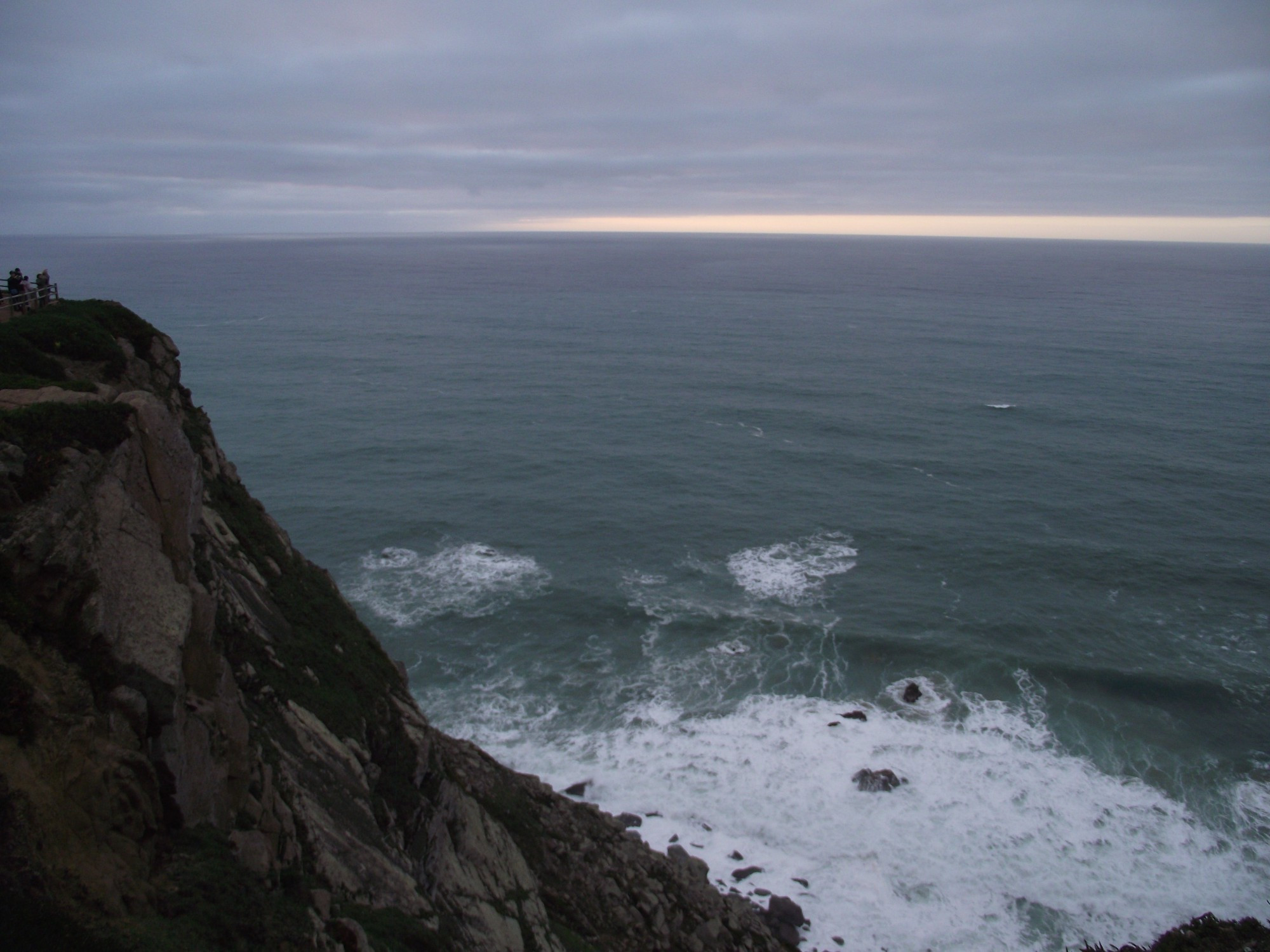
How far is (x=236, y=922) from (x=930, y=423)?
293ft

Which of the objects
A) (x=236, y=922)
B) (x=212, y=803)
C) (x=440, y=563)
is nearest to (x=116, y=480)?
(x=212, y=803)

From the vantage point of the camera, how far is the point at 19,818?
33.8 feet

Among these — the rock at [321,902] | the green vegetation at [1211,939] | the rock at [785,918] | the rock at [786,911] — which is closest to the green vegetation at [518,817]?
the rock at [785,918]

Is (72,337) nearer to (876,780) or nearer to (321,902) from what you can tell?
(321,902)

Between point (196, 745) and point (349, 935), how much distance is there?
4466 mm

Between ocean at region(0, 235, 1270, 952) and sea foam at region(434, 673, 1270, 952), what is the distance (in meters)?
0.17

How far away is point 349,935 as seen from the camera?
14234mm

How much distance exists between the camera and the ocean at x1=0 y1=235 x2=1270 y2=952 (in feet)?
117

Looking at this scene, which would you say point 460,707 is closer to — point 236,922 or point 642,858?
Answer: point 642,858

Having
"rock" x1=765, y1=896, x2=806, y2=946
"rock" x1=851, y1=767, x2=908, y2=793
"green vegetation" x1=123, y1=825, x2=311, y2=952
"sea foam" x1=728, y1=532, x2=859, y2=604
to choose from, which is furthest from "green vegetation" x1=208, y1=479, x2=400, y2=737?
"sea foam" x1=728, y1=532, x2=859, y2=604

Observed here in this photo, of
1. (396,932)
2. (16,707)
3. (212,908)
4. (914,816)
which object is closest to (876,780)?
(914,816)

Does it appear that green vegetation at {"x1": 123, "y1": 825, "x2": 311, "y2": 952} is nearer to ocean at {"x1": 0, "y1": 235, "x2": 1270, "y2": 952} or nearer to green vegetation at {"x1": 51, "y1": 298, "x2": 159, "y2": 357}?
green vegetation at {"x1": 51, "y1": 298, "x2": 159, "y2": 357}

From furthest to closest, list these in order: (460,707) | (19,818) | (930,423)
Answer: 1. (930,423)
2. (460,707)
3. (19,818)

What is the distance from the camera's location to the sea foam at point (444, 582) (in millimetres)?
52438
